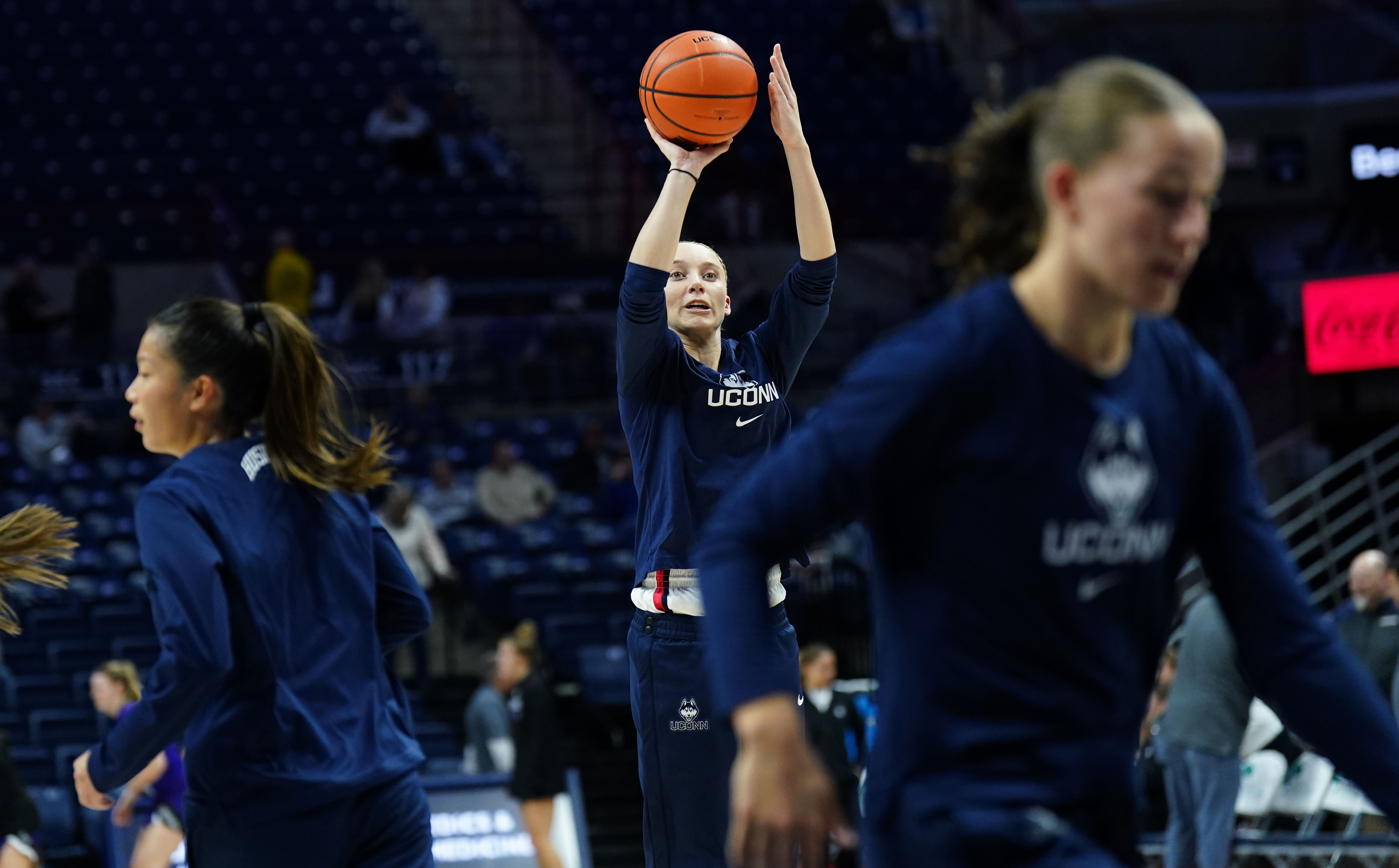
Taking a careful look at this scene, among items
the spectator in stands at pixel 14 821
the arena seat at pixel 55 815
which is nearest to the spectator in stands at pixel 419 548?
the arena seat at pixel 55 815

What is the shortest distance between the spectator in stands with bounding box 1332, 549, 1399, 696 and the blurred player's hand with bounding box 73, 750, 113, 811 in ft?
24.2

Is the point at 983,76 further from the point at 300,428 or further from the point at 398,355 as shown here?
the point at 300,428

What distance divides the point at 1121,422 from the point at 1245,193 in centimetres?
1592

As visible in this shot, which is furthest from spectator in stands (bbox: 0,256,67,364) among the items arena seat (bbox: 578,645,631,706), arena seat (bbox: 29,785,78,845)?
arena seat (bbox: 578,645,631,706)

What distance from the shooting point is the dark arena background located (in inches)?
458

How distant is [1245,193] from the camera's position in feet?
56.1

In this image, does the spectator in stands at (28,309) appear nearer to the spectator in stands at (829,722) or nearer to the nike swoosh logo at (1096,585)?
the spectator in stands at (829,722)

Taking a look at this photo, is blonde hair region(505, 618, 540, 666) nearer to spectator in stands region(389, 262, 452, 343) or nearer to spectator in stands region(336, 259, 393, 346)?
spectator in stands region(389, 262, 452, 343)

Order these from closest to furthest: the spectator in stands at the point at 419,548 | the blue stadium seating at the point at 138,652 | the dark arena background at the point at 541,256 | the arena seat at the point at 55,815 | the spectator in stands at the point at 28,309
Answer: the arena seat at the point at 55,815 < the blue stadium seating at the point at 138,652 < the dark arena background at the point at 541,256 < the spectator in stands at the point at 419,548 < the spectator in stands at the point at 28,309

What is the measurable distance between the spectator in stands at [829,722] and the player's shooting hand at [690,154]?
19.4 feet

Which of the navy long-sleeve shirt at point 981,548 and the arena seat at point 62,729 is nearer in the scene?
the navy long-sleeve shirt at point 981,548

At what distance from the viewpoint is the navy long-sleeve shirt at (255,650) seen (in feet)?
9.98

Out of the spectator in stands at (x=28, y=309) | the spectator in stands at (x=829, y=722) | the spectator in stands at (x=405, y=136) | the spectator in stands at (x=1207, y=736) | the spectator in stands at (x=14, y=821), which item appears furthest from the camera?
the spectator in stands at (x=405, y=136)

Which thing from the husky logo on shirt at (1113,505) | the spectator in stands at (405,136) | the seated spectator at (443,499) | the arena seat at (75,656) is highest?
the spectator in stands at (405,136)
